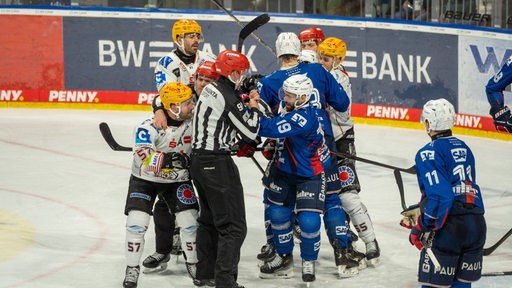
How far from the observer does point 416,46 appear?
1259cm

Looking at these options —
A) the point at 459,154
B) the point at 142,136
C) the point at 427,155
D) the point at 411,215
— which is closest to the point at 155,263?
the point at 142,136

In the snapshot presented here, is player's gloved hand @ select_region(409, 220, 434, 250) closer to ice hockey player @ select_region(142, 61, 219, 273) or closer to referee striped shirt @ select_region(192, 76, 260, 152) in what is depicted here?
referee striped shirt @ select_region(192, 76, 260, 152)

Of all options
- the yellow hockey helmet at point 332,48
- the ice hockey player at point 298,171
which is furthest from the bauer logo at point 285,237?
the yellow hockey helmet at point 332,48

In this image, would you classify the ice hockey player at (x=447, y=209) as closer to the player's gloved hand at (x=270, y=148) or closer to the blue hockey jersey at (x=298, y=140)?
the blue hockey jersey at (x=298, y=140)

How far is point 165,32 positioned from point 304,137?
705 centimetres

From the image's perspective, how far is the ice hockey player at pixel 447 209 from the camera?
548 centimetres

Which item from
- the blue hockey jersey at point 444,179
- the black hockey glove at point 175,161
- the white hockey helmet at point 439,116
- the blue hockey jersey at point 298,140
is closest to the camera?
the blue hockey jersey at point 444,179

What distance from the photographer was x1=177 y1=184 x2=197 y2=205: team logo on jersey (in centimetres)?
695

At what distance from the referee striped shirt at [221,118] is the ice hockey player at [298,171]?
0.55 feet

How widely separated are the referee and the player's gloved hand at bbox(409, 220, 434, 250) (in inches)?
A: 50.4

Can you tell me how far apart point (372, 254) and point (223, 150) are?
5.08ft

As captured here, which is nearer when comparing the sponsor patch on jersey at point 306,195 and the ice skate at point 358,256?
the sponsor patch on jersey at point 306,195

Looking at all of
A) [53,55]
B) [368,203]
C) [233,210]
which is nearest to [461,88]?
[368,203]

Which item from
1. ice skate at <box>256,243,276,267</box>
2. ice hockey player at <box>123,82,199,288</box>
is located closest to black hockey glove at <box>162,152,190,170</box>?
ice hockey player at <box>123,82,199,288</box>
